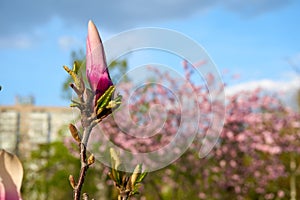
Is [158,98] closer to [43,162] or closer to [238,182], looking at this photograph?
[238,182]

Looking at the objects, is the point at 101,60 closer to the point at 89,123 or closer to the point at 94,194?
the point at 89,123

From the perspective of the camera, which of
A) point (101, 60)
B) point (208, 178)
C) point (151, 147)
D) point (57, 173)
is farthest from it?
point (57, 173)

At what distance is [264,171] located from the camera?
296 inches

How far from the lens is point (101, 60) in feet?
1.47

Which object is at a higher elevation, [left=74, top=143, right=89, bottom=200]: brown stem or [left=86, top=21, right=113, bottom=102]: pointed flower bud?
[left=86, top=21, right=113, bottom=102]: pointed flower bud

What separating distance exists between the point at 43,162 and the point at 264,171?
7.37 m

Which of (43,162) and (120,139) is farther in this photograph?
(43,162)

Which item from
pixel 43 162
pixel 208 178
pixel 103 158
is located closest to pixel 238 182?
pixel 208 178

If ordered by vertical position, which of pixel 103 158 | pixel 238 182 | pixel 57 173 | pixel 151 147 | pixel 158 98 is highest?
pixel 57 173

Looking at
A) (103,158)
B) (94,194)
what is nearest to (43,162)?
(94,194)

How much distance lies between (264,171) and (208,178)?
0.86 metres

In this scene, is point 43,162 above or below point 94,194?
above

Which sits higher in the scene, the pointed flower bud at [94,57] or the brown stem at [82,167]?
the pointed flower bud at [94,57]

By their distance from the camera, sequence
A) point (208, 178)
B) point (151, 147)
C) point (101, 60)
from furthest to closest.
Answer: point (208, 178) < point (151, 147) < point (101, 60)
